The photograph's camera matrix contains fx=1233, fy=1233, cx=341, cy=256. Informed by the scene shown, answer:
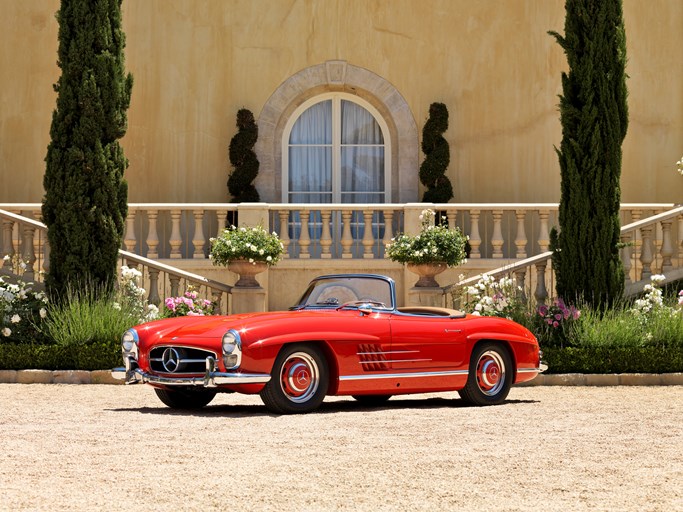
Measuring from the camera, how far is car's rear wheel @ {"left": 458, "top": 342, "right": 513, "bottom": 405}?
10688mm

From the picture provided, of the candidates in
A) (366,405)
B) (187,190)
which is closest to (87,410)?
(366,405)

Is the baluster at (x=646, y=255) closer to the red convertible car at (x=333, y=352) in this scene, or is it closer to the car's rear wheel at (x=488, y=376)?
the red convertible car at (x=333, y=352)

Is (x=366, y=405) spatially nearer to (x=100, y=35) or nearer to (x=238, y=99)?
(x=100, y=35)

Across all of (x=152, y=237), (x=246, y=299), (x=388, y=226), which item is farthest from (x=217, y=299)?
(x=388, y=226)

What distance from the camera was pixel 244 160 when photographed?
784 inches

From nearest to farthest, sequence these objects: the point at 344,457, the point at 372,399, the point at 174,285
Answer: the point at 344,457 < the point at 372,399 < the point at 174,285

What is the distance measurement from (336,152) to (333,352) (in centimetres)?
1119

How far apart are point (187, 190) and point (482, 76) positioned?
5.22m

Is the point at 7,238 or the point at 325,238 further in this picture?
the point at 325,238

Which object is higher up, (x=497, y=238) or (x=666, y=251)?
(x=497, y=238)

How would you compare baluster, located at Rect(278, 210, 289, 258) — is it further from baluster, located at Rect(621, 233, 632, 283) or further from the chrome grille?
the chrome grille

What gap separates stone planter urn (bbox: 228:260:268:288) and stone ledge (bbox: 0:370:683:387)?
341 cm

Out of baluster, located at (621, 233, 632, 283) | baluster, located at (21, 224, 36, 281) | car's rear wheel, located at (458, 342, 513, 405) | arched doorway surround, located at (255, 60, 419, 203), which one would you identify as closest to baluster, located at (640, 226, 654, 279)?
baluster, located at (621, 233, 632, 283)

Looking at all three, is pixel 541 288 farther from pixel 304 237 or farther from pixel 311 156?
pixel 311 156
